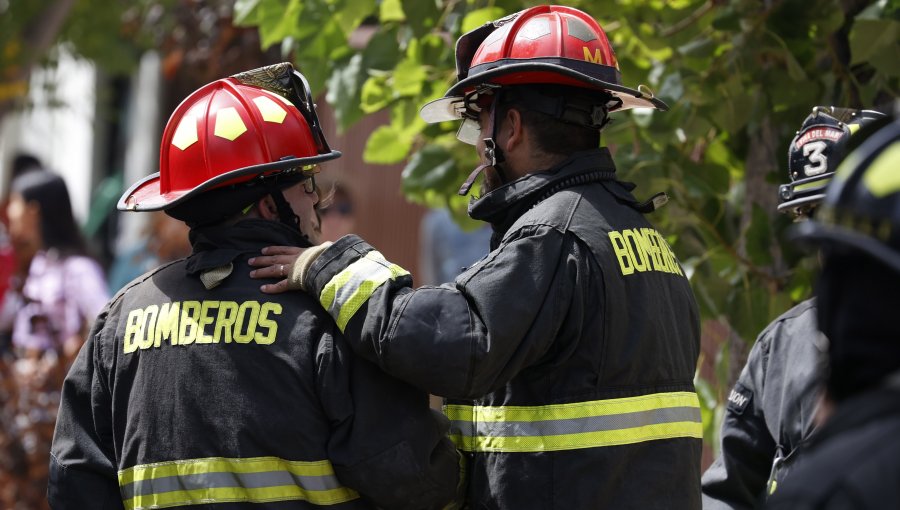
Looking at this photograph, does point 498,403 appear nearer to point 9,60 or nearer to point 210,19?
point 210,19

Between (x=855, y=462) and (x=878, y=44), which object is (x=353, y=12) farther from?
(x=855, y=462)

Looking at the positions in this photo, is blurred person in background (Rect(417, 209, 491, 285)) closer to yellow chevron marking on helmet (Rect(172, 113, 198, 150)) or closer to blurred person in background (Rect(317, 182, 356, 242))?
blurred person in background (Rect(317, 182, 356, 242))

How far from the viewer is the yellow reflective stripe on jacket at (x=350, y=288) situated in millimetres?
2857

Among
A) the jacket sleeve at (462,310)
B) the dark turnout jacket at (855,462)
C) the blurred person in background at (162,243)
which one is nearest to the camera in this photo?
the dark turnout jacket at (855,462)

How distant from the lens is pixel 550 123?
10.3ft

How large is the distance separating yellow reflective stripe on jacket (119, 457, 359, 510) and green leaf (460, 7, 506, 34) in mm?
1882

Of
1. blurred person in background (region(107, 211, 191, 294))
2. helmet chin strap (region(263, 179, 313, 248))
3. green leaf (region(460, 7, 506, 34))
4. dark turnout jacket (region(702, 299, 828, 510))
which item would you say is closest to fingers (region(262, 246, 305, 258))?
helmet chin strap (region(263, 179, 313, 248))

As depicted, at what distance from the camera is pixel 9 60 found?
28.4 feet

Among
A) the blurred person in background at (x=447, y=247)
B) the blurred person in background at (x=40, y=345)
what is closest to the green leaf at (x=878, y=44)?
the blurred person in background at (x=40, y=345)

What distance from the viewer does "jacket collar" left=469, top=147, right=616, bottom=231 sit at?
120 inches

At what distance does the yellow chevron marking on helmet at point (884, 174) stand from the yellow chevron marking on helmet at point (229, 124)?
187cm

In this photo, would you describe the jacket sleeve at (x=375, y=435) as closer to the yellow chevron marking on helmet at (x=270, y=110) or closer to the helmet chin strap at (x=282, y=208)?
the helmet chin strap at (x=282, y=208)

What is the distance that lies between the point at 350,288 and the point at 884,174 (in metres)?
1.53

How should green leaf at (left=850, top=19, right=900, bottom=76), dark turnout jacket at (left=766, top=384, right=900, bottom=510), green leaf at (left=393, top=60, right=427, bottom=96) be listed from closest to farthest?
dark turnout jacket at (left=766, top=384, right=900, bottom=510) → green leaf at (left=850, top=19, right=900, bottom=76) → green leaf at (left=393, top=60, right=427, bottom=96)
